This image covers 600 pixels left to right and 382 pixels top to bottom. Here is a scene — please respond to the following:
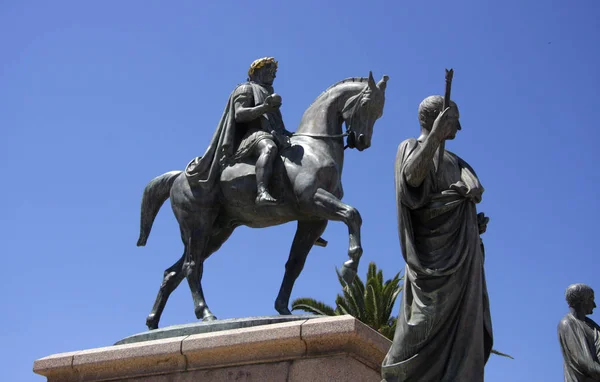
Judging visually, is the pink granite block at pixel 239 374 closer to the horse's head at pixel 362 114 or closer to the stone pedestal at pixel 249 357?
the stone pedestal at pixel 249 357

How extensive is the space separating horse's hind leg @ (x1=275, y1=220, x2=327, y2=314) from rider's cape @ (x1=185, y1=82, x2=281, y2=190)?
126 cm

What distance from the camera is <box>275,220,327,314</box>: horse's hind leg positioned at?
12.1 meters

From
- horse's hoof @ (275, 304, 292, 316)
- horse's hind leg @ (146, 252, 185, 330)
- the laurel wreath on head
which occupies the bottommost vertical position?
horse's hoof @ (275, 304, 292, 316)

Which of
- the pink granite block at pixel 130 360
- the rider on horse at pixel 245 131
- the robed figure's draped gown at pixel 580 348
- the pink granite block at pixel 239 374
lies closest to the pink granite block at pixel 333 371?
the pink granite block at pixel 239 374

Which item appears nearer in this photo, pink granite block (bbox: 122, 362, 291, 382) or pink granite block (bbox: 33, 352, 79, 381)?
pink granite block (bbox: 122, 362, 291, 382)

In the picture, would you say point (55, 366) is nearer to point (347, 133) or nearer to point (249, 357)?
point (249, 357)

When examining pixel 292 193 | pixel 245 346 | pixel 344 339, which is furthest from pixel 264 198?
pixel 344 339

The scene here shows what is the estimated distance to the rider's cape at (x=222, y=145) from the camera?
1245 cm

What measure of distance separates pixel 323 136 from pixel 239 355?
3.59 meters

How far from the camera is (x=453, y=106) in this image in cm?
793

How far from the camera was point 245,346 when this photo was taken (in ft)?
32.0

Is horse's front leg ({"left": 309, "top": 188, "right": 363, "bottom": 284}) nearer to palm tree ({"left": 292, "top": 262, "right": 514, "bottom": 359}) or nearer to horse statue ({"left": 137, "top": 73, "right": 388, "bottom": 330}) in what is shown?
horse statue ({"left": 137, "top": 73, "right": 388, "bottom": 330})

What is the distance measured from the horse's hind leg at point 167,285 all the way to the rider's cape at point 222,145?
1.14 metres

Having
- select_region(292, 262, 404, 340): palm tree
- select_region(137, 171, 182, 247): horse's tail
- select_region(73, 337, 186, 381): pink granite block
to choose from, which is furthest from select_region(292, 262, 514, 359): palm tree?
select_region(73, 337, 186, 381): pink granite block
